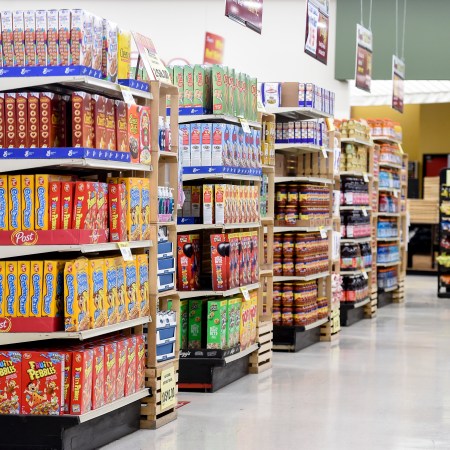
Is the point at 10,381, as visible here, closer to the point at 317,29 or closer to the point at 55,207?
the point at 55,207

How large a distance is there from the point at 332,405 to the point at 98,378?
2.32 m

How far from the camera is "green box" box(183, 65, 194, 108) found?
7.84 meters

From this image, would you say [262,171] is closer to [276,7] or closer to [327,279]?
[327,279]

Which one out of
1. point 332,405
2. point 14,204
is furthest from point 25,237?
point 332,405

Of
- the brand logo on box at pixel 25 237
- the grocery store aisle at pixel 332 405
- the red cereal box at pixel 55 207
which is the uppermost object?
the red cereal box at pixel 55 207

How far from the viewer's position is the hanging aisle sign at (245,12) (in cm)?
905

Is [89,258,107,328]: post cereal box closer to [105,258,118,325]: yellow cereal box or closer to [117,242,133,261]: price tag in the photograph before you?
[105,258,118,325]: yellow cereal box

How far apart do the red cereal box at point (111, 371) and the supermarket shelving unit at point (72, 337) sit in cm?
6

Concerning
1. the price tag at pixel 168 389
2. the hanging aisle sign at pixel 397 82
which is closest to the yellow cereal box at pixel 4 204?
the price tag at pixel 168 389

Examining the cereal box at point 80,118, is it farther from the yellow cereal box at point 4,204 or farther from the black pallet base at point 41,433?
the black pallet base at point 41,433

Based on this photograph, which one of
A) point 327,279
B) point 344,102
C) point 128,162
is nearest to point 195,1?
point 344,102

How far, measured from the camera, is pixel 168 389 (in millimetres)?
6629

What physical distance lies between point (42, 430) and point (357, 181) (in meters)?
7.98

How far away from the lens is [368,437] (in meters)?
6.38
